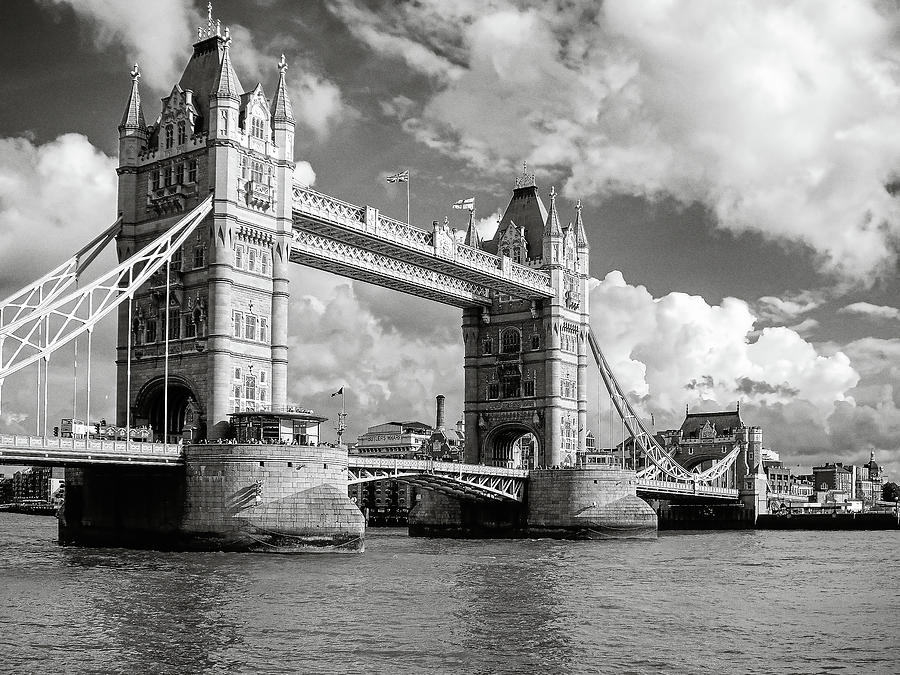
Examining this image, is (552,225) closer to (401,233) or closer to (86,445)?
(401,233)

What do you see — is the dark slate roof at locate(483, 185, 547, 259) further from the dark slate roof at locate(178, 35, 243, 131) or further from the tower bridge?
the dark slate roof at locate(178, 35, 243, 131)

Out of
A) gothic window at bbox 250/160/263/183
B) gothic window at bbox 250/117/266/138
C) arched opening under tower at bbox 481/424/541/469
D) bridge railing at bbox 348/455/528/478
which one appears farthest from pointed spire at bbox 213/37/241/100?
arched opening under tower at bbox 481/424/541/469

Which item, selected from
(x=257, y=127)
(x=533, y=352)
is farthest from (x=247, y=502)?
(x=533, y=352)

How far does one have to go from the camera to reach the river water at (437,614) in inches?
1104

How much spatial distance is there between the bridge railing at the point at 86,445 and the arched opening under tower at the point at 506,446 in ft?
129

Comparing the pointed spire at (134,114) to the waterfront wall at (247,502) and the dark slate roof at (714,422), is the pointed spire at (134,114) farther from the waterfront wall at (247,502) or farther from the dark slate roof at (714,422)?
the dark slate roof at (714,422)

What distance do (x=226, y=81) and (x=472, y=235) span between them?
33.8 m

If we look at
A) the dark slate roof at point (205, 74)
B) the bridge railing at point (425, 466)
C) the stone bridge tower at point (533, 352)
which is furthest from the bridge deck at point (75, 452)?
the stone bridge tower at point (533, 352)

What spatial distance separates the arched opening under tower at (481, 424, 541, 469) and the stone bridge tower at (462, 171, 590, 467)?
0.26 feet

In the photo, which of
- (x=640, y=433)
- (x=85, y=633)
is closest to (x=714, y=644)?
(x=85, y=633)

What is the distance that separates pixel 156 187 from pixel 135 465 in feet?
55.2

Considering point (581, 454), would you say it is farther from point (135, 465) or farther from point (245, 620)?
point (245, 620)

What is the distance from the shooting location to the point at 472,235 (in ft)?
307

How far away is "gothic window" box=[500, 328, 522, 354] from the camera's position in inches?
3622
